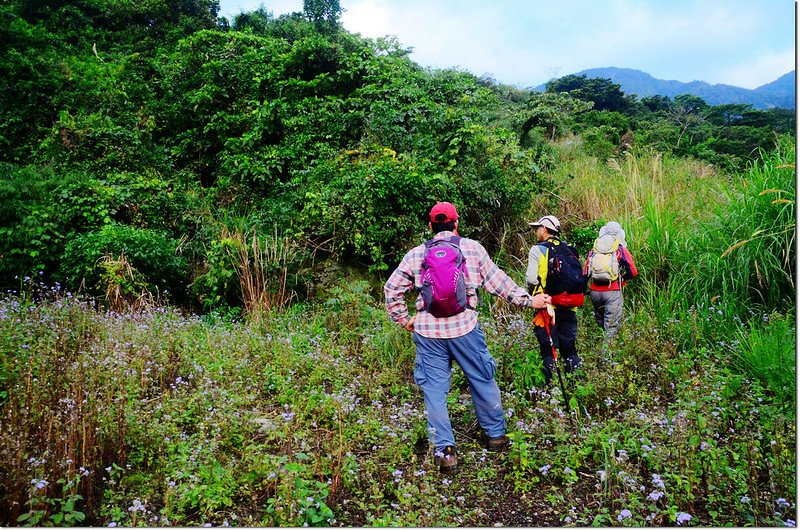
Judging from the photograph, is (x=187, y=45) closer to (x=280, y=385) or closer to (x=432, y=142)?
(x=432, y=142)

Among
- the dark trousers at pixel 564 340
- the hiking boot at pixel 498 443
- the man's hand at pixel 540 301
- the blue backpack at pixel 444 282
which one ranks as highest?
the blue backpack at pixel 444 282

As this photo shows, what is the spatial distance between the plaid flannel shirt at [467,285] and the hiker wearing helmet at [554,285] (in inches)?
34.3

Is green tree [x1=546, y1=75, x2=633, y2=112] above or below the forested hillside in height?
above

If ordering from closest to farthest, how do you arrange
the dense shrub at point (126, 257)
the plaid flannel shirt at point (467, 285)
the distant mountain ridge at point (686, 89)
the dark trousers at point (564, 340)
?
the plaid flannel shirt at point (467, 285), the dark trousers at point (564, 340), the dense shrub at point (126, 257), the distant mountain ridge at point (686, 89)

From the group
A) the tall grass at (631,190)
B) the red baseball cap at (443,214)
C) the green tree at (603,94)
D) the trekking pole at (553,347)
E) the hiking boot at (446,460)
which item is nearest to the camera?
the hiking boot at (446,460)

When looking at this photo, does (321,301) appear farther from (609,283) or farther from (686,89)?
(686,89)

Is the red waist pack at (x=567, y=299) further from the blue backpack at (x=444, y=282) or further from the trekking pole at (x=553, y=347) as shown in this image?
the blue backpack at (x=444, y=282)

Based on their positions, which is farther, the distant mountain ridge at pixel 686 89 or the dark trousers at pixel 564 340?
the distant mountain ridge at pixel 686 89

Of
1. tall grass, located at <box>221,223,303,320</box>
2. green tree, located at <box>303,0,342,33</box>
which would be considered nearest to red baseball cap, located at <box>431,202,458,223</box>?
tall grass, located at <box>221,223,303,320</box>

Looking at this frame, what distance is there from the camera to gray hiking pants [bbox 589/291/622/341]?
18.5 ft

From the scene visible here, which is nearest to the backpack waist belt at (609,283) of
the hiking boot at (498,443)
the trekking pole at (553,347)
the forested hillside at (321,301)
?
the forested hillside at (321,301)

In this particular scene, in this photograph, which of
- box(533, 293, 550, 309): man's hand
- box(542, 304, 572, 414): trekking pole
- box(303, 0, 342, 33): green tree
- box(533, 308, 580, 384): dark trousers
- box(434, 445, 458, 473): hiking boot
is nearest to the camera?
box(434, 445, 458, 473): hiking boot

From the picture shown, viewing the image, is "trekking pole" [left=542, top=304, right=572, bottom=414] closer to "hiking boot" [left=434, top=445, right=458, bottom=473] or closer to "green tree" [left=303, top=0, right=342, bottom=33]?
"hiking boot" [left=434, top=445, right=458, bottom=473]

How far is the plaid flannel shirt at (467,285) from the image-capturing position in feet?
12.7
